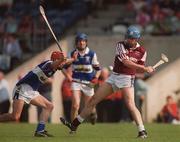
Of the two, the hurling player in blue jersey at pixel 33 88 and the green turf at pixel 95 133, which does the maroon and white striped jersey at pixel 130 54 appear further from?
the green turf at pixel 95 133

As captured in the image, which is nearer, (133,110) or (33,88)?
(133,110)

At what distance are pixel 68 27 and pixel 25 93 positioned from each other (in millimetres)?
14426

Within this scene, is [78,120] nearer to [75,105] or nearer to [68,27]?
[75,105]

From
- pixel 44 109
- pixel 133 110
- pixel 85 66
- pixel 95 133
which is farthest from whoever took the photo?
pixel 85 66

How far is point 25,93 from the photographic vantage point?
18625 mm

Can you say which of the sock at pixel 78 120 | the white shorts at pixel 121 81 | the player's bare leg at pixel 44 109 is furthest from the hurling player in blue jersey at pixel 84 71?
the white shorts at pixel 121 81

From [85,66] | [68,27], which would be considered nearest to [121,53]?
[85,66]

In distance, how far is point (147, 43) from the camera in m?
29.5

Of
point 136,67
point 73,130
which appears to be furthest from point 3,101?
point 136,67

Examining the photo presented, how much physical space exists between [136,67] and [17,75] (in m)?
11.6

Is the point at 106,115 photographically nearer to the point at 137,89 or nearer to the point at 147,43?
the point at 137,89

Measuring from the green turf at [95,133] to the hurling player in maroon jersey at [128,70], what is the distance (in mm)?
601

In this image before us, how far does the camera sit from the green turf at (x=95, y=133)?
18266 mm

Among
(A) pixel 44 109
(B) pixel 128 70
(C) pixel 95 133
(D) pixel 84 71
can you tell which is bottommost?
→ (C) pixel 95 133
